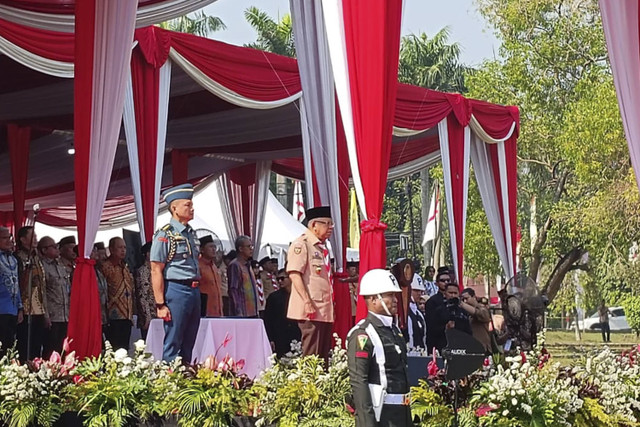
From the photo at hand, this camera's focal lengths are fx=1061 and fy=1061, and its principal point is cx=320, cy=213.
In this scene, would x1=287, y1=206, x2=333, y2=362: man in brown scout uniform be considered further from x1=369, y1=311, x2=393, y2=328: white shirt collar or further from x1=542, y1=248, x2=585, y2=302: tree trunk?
x1=542, y1=248, x2=585, y2=302: tree trunk

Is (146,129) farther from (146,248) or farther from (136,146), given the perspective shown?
(146,248)

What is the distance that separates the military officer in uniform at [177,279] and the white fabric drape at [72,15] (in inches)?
115

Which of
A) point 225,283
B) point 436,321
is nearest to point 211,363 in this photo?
point 436,321

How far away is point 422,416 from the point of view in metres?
6.59

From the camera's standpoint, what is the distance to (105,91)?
8.05 metres

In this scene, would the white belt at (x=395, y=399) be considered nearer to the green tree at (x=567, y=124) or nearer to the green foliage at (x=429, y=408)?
the green foliage at (x=429, y=408)

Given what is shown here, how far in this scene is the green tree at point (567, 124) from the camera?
22.1 meters

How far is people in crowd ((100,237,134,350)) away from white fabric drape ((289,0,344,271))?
2.20 meters

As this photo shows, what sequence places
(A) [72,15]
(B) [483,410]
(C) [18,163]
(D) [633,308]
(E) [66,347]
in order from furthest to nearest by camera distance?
(D) [633,308], (C) [18,163], (A) [72,15], (E) [66,347], (B) [483,410]

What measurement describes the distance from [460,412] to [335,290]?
3.08 meters

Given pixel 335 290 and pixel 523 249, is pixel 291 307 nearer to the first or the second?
pixel 335 290

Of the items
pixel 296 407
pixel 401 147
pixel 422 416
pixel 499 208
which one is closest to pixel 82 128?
pixel 296 407

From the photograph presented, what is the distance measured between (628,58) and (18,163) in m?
8.72

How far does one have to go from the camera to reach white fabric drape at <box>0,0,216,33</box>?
390 inches
